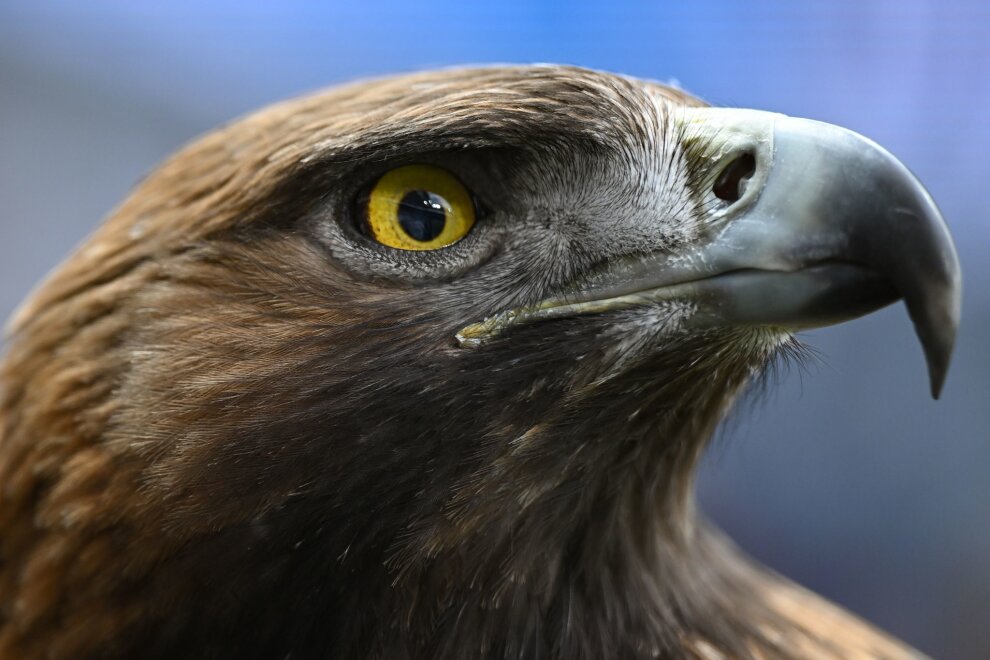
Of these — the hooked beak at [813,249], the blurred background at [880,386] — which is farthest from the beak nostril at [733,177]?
the blurred background at [880,386]

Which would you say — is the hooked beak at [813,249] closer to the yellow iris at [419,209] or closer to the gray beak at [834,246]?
the gray beak at [834,246]

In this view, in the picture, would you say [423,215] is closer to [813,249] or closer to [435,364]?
[435,364]

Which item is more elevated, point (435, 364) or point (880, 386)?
point (880, 386)

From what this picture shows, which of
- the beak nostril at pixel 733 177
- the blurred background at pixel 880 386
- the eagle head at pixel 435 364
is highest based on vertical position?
the blurred background at pixel 880 386

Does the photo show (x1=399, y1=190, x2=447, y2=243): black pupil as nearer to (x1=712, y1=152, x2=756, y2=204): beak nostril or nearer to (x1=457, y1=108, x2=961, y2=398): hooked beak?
(x1=457, y1=108, x2=961, y2=398): hooked beak

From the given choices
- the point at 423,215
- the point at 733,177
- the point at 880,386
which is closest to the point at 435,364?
the point at 423,215

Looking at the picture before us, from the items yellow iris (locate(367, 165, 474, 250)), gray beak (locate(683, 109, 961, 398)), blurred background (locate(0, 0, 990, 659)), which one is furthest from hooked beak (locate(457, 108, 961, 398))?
blurred background (locate(0, 0, 990, 659))

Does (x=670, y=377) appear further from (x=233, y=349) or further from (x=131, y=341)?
(x=131, y=341)
